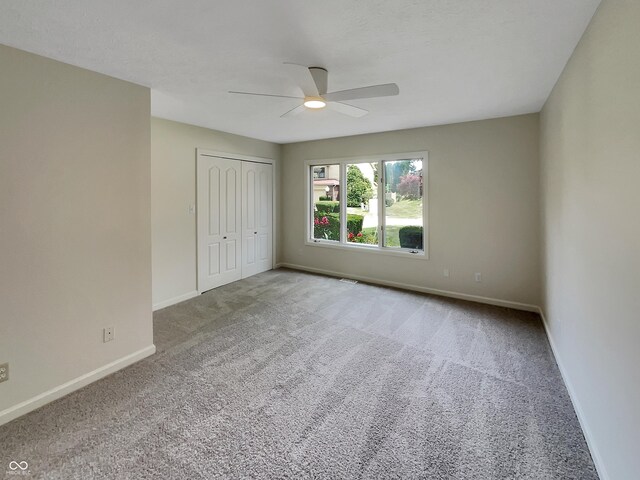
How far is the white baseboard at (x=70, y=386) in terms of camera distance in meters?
2.08

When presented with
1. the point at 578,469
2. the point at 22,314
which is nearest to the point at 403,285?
the point at 578,469

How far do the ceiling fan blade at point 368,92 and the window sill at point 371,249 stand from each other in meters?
2.93

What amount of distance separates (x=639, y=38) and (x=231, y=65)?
Answer: 7.70ft

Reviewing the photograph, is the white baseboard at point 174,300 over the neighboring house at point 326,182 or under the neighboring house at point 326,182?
under

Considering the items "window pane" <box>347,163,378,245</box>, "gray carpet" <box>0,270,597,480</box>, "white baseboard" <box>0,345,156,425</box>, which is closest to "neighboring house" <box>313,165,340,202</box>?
"window pane" <box>347,163,378,245</box>

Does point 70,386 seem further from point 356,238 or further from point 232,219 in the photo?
point 356,238

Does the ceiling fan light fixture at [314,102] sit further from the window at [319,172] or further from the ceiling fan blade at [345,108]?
the window at [319,172]

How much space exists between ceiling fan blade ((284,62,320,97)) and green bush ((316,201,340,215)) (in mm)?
3064

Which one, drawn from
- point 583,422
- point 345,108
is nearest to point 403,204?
point 345,108

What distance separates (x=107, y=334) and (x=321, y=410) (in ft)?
6.16

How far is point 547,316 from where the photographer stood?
11.1 feet

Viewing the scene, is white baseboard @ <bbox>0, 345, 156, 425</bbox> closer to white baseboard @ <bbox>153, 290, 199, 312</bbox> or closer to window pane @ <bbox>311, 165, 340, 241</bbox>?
white baseboard @ <bbox>153, 290, 199, 312</bbox>

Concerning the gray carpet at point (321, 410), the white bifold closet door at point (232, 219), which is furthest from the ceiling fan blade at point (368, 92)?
the white bifold closet door at point (232, 219)

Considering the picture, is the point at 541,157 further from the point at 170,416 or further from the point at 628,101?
the point at 170,416
